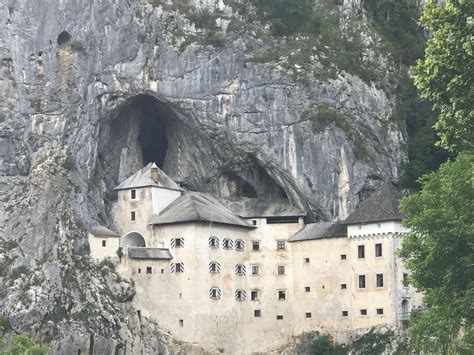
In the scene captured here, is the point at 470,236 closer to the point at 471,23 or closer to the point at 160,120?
the point at 471,23

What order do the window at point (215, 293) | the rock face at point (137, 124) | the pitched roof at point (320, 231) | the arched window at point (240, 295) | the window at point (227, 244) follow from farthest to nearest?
the window at point (227, 244)
the arched window at point (240, 295)
the rock face at point (137, 124)
the pitched roof at point (320, 231)
the window at point (215, 293)

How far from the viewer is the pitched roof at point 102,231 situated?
99188 mm

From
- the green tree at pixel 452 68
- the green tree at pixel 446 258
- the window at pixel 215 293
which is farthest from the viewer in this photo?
the window at pixel 215 293

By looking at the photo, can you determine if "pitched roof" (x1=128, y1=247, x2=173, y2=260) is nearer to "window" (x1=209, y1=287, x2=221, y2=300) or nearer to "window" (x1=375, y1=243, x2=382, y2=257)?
"window" (x1=209, y1=287, x2=221, y2=300)

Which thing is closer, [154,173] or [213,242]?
[213,242]

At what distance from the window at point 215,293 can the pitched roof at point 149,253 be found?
4429 millimetres

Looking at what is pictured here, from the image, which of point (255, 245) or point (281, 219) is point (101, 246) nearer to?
point (255, 245)

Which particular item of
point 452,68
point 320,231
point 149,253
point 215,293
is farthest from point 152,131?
point 452,68

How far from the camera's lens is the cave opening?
352 feet

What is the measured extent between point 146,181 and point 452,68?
47.8 meters

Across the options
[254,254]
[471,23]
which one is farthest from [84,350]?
[471,23]

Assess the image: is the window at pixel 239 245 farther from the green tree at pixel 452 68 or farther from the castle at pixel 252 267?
the green tree at pixel 452 68

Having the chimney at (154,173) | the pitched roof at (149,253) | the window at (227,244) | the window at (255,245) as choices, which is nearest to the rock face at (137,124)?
the pitched roof at (149,253)

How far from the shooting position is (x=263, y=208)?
104750 mm
